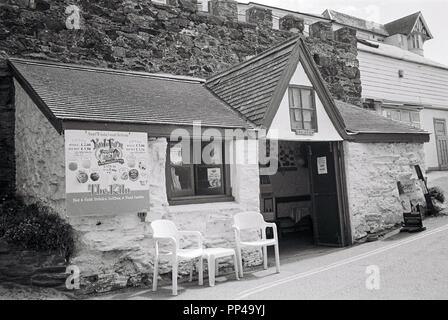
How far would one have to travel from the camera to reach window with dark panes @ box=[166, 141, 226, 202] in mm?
7594

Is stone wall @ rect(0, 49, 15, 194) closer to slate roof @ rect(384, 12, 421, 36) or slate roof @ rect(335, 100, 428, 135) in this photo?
slate roof @ rect(335, 100, 428, 135)

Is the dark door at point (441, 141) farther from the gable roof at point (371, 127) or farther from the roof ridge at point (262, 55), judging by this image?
the roof ridge at point (262, 55)

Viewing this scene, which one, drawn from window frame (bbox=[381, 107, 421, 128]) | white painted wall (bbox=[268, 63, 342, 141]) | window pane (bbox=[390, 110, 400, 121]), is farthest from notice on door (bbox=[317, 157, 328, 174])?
window pane (bbox=[390, 110, 400, 121])

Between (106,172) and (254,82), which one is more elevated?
(254,82)

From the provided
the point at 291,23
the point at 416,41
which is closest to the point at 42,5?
the point at 291,23

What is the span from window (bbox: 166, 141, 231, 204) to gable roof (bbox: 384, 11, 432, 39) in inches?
936

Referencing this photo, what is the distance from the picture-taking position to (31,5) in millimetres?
9125

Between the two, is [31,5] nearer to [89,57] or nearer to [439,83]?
[89,57]

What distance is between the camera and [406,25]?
91.0 feet

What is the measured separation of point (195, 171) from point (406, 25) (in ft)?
82.4

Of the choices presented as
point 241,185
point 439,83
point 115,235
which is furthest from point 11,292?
point 439,83

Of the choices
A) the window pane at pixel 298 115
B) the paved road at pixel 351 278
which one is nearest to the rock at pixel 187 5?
the window pane at pixel 298 115

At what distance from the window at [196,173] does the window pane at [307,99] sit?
2367mm

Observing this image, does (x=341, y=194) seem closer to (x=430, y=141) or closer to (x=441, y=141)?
(x=430, y=141)
